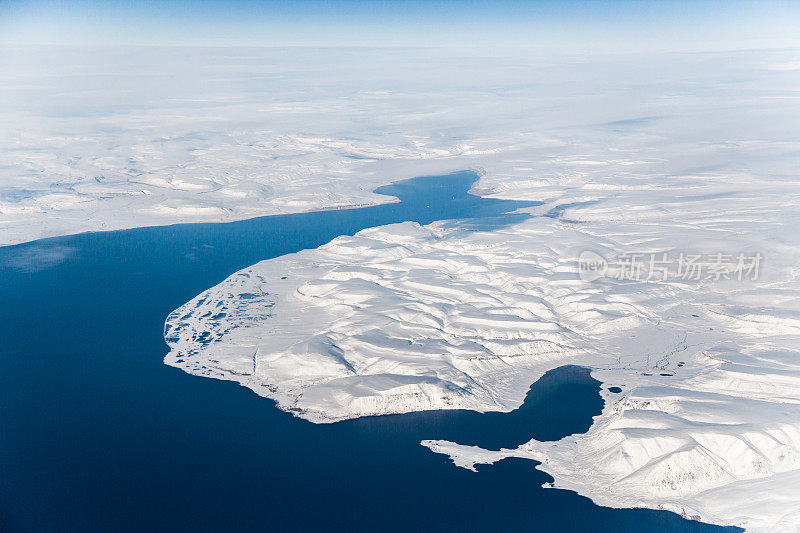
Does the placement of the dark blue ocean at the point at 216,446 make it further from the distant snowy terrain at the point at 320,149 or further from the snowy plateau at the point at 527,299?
the distant snowy terrain at the point at 320,149

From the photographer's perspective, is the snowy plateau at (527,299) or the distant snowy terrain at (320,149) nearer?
the snowy plateau at (527,299)

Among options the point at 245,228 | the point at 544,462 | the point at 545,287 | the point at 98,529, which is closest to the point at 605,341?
the point at 545,287

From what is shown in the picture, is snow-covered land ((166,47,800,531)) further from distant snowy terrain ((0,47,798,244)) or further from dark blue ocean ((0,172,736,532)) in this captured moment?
distant snowy terrain ((0,47,798,244))

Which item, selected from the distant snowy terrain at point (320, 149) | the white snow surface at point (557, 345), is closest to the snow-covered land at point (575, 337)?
the white snow surface at point (557, 345)

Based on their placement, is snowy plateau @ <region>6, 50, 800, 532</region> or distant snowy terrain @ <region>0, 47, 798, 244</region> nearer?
snowy plateau @ <region>6, 50, 800, 532</region>

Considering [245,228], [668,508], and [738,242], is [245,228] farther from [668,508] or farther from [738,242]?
[668,508]

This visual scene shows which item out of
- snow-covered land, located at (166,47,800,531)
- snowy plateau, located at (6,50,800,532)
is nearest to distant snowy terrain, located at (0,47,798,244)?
snowy plateau, located at (6,50,800,532)
